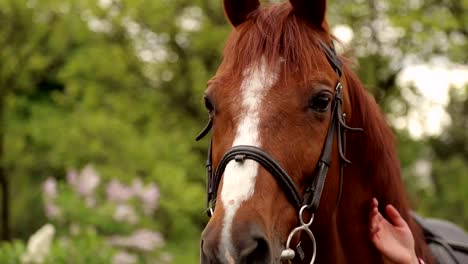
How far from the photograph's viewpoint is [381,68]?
1271 cm

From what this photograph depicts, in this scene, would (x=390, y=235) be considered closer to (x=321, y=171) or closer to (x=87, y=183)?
(x=321, y=171)

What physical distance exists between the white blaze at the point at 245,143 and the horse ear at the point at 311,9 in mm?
363

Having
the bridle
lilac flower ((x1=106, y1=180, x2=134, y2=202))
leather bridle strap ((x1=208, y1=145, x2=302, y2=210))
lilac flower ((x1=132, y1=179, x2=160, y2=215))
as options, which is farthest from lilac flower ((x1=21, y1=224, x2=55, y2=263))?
leather bridle strap ((x1=208, y1=145, x2=302, y2=210))

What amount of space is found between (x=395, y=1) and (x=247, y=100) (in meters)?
8.81

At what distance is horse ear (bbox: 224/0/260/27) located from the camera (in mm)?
2891

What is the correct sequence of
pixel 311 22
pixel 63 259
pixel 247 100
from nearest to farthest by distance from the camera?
pixel 247 100, pixel 311 22, pixel 63 259

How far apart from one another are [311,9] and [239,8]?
333mm

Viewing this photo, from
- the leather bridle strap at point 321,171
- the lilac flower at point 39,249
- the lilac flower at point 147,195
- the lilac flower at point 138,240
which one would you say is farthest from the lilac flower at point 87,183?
the leather bridle strap at point 321,171

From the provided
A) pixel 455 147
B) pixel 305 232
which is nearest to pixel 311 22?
pixel 305 232

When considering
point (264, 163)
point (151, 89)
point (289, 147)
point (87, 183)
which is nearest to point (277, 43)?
point (289, 147)

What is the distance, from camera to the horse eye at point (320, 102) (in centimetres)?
254

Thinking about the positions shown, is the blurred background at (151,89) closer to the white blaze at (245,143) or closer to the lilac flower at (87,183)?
the lilac flower at (87,183)

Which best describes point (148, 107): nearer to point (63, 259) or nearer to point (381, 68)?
point (381, 68)

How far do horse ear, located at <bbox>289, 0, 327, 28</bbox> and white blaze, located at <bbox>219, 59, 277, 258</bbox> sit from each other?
363 millimetres
